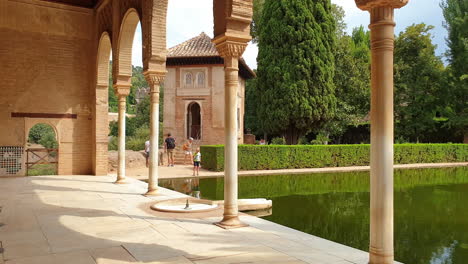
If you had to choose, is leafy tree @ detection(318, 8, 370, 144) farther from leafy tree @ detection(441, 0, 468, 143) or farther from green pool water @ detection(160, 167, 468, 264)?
green pool water @ detection(160, 167, 468, 264)

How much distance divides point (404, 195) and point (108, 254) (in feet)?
29.1

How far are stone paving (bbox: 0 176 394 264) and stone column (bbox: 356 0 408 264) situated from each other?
61cm

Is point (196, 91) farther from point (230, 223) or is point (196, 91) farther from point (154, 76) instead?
point (230, 223)

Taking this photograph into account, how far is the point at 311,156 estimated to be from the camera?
20188 mm

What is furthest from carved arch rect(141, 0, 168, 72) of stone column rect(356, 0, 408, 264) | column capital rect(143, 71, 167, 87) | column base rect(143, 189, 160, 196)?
stone column rect(356, 0, 408, 264)

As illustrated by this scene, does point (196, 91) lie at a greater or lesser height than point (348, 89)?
lesser

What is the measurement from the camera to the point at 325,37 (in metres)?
23.7

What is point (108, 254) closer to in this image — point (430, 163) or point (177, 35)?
point (430, 163)

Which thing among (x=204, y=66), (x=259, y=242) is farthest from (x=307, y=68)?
(x=259, y=242)

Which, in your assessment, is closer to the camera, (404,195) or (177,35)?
(404,195)

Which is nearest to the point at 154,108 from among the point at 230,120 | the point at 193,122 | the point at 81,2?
the point at 230,120

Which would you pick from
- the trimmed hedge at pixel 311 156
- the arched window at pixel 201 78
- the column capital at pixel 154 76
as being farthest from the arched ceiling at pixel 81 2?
the arched window at pixel 201 78

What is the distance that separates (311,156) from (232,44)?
1486cm

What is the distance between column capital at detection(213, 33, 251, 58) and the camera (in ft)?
20.1
